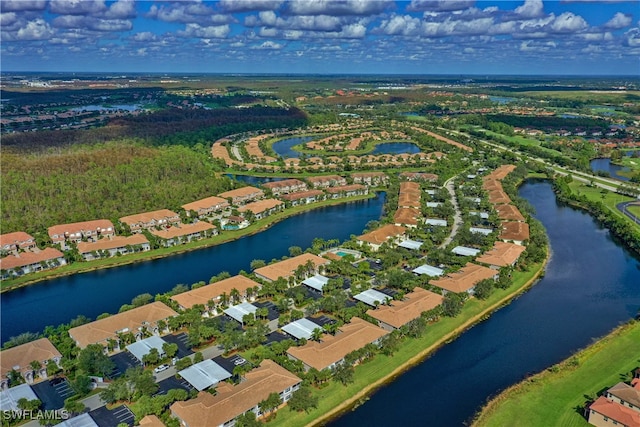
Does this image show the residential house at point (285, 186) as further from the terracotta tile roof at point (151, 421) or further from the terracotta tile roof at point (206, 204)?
the terracotta tile roof at point (151, 421)

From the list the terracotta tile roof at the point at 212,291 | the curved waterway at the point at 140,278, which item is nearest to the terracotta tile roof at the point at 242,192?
the curved waterway at the point at 140,278

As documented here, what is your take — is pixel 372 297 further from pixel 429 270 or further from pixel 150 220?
pixel 150 220

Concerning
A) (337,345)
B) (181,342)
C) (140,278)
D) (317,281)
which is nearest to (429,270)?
(317,281)

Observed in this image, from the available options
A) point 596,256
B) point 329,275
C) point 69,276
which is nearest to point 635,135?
point 596,256

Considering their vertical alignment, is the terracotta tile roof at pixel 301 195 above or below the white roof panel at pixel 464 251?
above

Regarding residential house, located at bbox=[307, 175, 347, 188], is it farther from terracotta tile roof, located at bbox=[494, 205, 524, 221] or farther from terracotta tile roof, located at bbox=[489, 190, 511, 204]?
terracotta tile roof, located at bbox=[494, 205, 524, 221]

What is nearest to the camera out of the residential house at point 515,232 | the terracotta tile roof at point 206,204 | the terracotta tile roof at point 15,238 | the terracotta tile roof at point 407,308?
the terracotta tile roof at point 407,308
